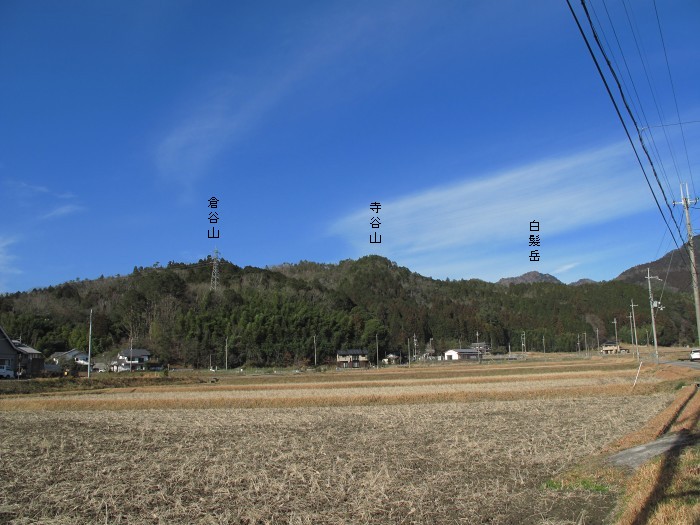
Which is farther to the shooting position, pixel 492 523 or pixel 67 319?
pixel 67 319

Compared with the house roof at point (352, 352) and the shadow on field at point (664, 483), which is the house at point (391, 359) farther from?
the shadow on field at point (664, 483)

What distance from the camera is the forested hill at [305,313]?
87.7 m

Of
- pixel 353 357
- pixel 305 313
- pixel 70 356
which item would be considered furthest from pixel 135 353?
pixel 353 357

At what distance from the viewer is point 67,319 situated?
345 ft

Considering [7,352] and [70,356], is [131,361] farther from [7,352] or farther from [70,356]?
[7,352]

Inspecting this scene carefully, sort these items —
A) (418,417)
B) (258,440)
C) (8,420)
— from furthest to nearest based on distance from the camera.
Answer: (8,420) < (418,417) < (258,440)

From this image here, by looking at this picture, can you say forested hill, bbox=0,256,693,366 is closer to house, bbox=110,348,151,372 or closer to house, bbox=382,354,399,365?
house, bbox=382,354,399,365

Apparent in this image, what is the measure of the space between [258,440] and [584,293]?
167801mm

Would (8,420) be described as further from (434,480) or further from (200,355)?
(200,355)

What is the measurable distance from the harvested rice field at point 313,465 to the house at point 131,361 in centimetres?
6863

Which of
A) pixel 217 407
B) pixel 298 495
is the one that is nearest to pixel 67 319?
pixel 217 407

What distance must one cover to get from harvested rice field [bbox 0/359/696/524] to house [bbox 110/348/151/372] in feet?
225

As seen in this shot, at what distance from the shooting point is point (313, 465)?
9281mm

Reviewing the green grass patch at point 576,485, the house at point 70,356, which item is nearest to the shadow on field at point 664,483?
the green grass patch at point 576,485
